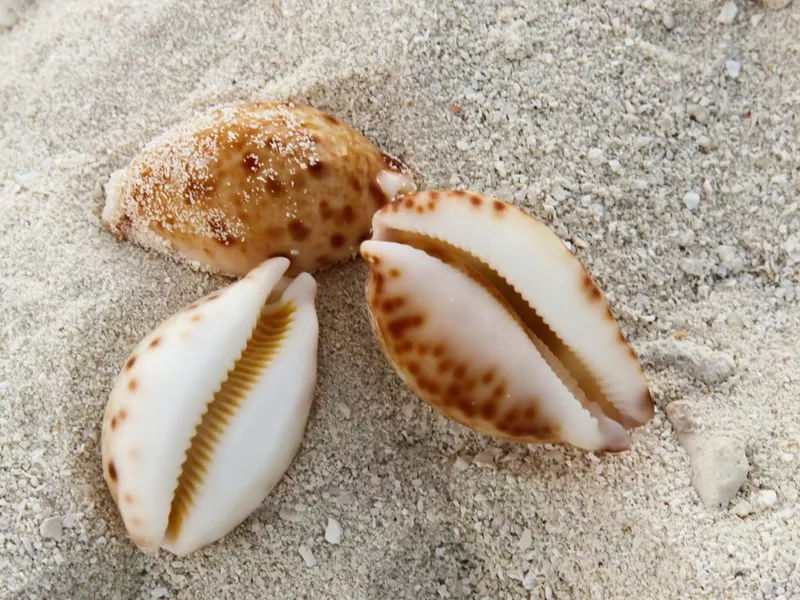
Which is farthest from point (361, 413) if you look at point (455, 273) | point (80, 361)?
point (80, 361)

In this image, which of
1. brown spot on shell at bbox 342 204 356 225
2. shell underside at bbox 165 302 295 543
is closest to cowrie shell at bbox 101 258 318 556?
shell underside at bbox 165 302 295 543

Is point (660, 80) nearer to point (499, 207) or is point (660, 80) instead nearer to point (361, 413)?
point (499, 207)

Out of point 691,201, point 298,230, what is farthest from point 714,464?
point 298,230

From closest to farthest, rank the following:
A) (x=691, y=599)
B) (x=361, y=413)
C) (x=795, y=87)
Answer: (x=691, y=599) < (x=361, y=413) < (x=795, y=87)

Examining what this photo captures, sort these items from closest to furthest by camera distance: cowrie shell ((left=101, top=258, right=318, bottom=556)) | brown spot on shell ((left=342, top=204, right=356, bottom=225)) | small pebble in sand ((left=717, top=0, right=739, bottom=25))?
cowrie shell ((left=101, top=258, right=318, bottom=556)) < brown spot on shell ((left=342, top=204, right=356, bottom=225)) < small pebble in sand ((left=717, top=0, right=739, bottom=25))

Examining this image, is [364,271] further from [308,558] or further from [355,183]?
[308,558]

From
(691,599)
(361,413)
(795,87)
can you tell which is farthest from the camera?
(795,87)

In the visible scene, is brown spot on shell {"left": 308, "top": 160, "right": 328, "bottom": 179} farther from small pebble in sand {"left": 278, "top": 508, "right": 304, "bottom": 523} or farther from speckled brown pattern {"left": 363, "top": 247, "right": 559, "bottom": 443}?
small pebble in sand {"left": 278, "top": 508, "right": 304, "bottom": 523}
